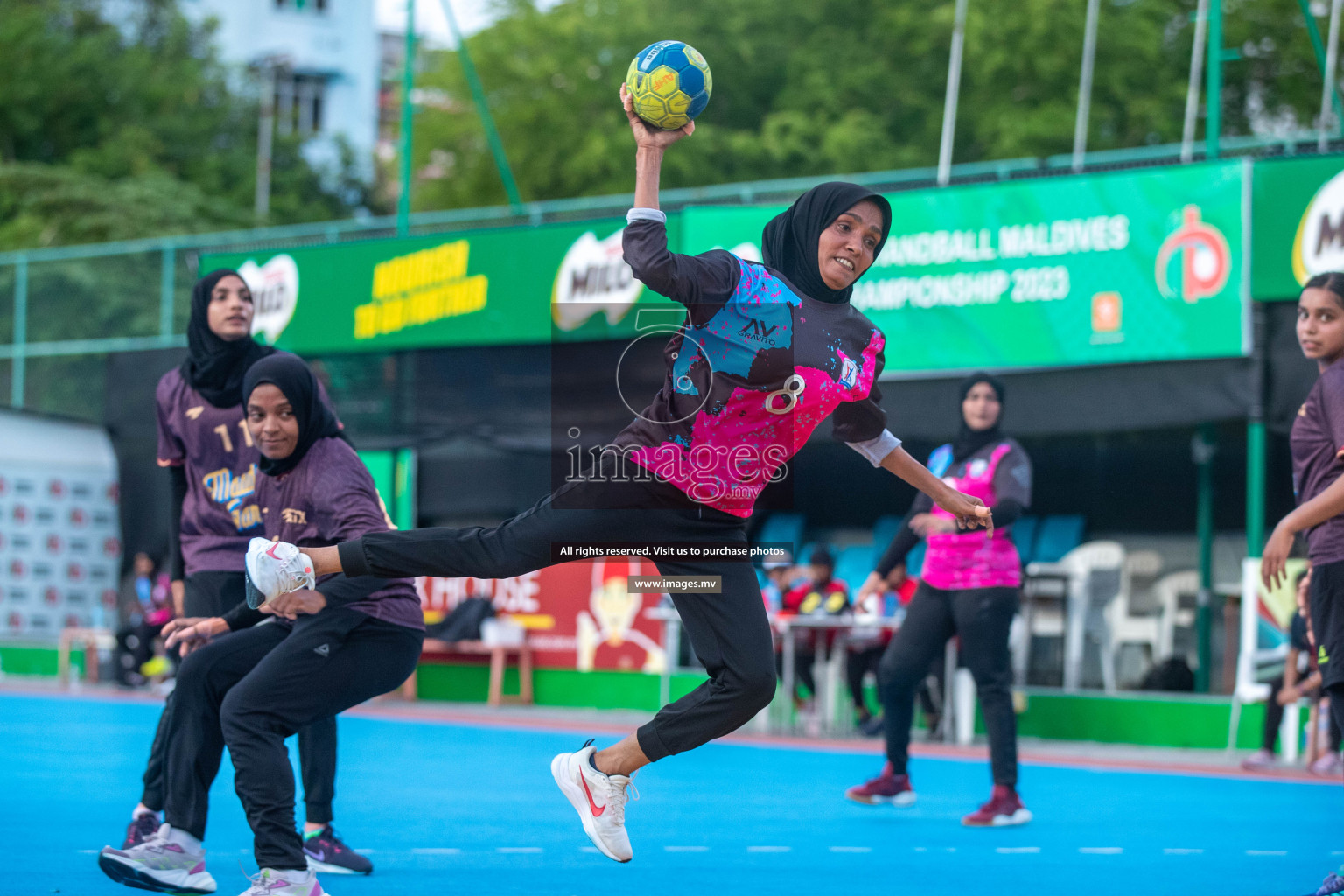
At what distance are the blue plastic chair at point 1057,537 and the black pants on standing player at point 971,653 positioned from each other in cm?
928

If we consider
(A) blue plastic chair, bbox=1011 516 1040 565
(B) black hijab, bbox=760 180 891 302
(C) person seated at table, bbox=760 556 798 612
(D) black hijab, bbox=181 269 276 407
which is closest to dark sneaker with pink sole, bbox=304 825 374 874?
(D) black hijab, bbox=181 269 276 407

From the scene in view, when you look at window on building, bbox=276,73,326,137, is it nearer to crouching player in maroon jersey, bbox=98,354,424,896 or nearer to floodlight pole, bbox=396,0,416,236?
floodlight pole, bbox=396,0,416,236

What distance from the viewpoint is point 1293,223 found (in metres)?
12.5

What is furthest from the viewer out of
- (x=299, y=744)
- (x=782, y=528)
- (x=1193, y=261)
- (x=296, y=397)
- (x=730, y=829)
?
(x=782, y=528)

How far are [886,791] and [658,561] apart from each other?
382 cm

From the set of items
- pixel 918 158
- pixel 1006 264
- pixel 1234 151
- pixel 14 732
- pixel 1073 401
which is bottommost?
pixel 14 732

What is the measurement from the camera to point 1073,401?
14.4m

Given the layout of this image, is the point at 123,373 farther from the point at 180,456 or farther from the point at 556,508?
the point at 556,508

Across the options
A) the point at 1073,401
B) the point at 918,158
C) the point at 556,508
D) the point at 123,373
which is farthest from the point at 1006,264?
the point at 918,158

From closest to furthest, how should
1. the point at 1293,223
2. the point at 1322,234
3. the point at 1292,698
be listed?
1. the point at 1292,698
2. the point at 1322,234
3. the point at 1293,223

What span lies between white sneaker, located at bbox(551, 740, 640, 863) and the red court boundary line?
6.92 metres

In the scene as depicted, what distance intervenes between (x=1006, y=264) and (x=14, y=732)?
8894mm

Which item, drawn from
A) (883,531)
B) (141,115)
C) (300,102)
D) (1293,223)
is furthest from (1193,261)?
(300,102)

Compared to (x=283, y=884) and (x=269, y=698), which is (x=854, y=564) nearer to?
(x=269, y=698)
